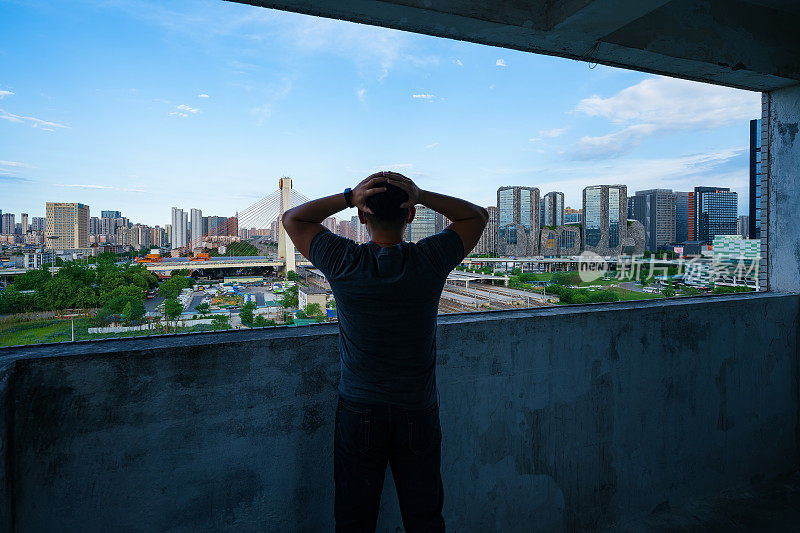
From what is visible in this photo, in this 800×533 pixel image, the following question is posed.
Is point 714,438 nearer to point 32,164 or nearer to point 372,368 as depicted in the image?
point 372,368

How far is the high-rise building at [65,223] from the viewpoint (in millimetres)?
1492

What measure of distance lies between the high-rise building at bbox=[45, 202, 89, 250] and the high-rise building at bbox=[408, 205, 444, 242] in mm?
1253

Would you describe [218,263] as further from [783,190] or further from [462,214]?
[783,190]

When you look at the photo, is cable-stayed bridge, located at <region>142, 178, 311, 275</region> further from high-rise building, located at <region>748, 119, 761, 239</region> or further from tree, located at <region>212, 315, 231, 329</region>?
high-rise building, located at <region>748, 119, 761, 239</region>

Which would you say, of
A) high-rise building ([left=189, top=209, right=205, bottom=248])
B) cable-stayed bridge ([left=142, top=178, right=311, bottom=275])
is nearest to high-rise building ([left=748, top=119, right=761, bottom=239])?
cable-stayed bridge ([left=142, top=178, right=311, bottom=275])

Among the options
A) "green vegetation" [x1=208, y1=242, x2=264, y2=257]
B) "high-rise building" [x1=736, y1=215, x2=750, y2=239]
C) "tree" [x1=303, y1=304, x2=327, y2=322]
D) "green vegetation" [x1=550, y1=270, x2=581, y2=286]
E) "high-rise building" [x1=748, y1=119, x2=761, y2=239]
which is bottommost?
"tree" [x1=303, y1=304, x2=327, y2=322]

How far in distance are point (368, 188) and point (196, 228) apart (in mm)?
973

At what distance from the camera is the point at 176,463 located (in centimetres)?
131

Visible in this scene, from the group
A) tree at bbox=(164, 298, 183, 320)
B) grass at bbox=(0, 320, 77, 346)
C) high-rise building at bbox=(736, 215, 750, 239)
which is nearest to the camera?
grass at bbox=(0, 320, 77, 346)

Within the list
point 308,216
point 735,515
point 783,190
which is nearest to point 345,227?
point 308,216

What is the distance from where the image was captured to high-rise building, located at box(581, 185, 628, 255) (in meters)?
2.47

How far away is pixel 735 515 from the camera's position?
6.89ft

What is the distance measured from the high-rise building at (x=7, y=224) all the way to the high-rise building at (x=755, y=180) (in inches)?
161

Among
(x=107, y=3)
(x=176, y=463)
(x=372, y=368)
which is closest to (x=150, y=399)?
(x=176, y=463)
